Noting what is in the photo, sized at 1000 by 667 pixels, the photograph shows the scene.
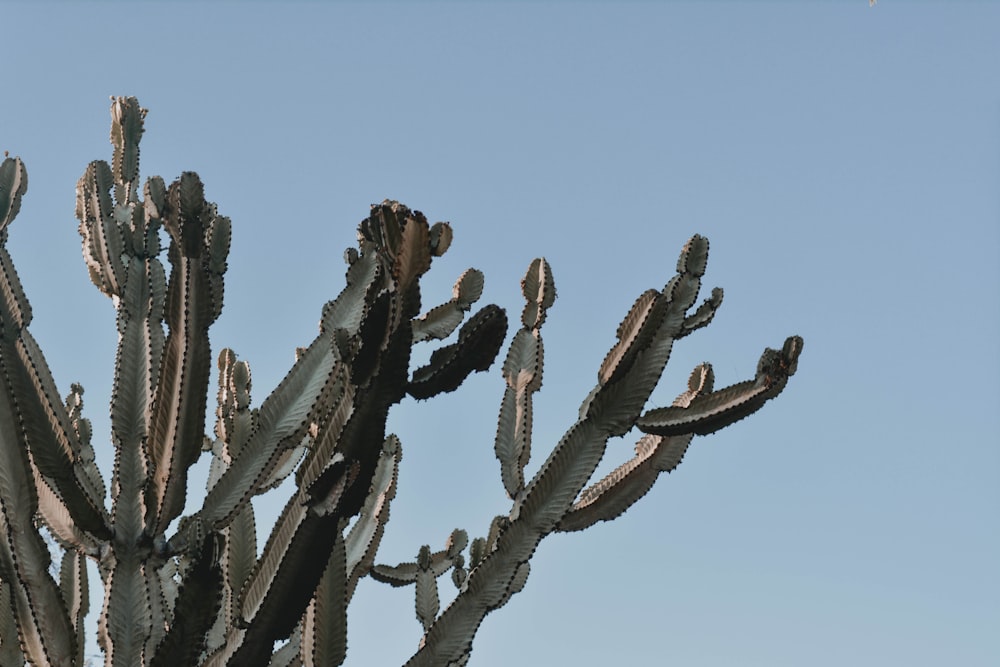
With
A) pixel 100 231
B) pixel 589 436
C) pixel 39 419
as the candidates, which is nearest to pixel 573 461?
pixel 589 436

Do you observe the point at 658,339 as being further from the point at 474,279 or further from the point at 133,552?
the point at 133,552

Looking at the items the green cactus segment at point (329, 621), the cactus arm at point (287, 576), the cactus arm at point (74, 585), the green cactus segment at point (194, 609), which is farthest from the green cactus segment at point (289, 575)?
the cactus arm at point (74, 585)

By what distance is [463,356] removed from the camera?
127 inches

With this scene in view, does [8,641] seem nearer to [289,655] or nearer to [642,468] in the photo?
[289,655]

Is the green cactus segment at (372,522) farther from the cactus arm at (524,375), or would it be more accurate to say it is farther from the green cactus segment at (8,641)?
the green cactus segment at (8,641)

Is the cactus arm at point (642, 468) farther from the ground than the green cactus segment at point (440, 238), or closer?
closer

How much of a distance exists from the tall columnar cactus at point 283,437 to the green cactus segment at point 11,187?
0.4 inches

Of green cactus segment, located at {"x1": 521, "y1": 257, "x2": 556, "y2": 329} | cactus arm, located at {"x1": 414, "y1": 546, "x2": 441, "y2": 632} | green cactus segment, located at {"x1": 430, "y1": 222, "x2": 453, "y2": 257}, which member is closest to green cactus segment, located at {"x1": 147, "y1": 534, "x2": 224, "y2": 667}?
green cactus segment, located at {"x1": 430, "y1": 222, "x2": 453, "y2": 257}

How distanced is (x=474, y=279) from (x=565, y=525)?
3.50 feet

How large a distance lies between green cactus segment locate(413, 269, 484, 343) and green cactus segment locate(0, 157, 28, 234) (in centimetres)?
140

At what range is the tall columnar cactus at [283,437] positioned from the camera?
3109mm

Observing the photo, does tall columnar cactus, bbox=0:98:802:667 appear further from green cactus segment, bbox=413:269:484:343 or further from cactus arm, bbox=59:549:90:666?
cactus arm, bbox=59:549:90:666

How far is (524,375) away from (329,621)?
3.37ft

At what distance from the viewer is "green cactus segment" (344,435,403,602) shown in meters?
4.70
